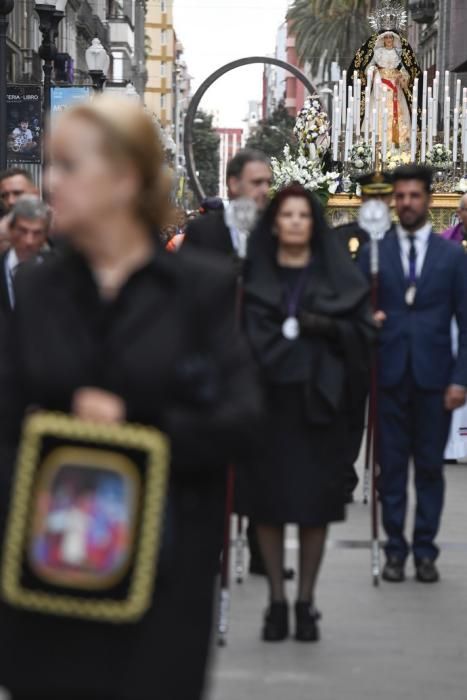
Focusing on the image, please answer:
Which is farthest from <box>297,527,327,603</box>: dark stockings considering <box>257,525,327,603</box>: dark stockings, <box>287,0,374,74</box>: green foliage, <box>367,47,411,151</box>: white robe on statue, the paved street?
<box>287,0,374,74</box>: green foliage

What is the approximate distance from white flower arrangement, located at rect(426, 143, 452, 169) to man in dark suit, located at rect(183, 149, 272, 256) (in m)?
12.7

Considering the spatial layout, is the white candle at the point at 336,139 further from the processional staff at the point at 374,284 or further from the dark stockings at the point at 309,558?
the dark stockings at the point at 309,558

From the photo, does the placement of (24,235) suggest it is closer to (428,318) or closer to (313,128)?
(428,318)

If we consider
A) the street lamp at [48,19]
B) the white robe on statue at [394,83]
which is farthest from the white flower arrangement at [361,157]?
the white robe on statue at [394,83]

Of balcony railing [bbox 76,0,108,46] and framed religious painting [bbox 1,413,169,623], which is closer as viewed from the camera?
framed religious painting [bbox 1,413,169,623]

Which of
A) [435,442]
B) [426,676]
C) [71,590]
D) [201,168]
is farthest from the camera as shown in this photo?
[201,168]

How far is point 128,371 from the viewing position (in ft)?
11.1

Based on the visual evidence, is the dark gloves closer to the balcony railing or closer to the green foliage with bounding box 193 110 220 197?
the balcony railing

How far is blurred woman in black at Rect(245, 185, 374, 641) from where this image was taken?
6938 mm

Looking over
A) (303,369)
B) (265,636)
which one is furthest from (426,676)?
(303,369)

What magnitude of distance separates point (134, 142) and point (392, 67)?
2485 cm

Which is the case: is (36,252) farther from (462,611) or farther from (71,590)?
(71,590)

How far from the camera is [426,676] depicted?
6602 millimetres

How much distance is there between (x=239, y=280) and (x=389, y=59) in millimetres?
21130
